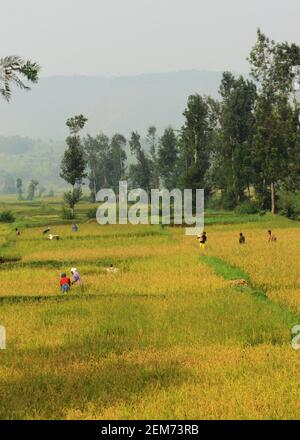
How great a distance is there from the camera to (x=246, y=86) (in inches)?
2901

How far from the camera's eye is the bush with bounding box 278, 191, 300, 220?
57.2 meters

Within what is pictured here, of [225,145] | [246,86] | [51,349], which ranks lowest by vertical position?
[51,349]

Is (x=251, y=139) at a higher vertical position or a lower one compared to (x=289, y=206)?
higher

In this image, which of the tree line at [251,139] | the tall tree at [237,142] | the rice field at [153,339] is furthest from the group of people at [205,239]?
the tall tree at [237,142]

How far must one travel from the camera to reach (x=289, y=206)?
5756 cm

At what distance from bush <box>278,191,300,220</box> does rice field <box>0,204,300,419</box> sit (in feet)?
94.7

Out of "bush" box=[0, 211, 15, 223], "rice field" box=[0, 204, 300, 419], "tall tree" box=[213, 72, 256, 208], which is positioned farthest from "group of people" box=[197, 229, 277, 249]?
"bush" box=[0, 211, 15, 223]

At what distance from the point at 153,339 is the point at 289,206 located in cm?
4609

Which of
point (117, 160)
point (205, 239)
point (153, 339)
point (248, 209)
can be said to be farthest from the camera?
point (117, 160)

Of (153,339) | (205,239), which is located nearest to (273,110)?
(205,239)

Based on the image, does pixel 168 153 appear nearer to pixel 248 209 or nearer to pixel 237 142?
pixel 237 142

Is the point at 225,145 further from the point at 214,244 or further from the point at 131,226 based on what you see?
the point at 214,244
